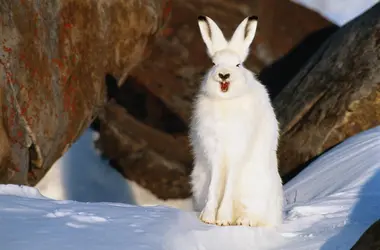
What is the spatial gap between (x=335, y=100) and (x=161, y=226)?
5.23m

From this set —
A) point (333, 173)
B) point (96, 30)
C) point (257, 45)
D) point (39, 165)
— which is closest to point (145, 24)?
point (96, 30)

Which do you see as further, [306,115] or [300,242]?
[306,115]

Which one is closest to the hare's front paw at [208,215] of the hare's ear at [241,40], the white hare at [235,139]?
the white hare at [235,139]

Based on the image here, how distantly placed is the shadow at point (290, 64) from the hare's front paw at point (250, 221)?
7.33 metres

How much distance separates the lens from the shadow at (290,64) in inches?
459

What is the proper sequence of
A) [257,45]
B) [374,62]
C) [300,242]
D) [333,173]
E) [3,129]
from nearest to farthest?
[300,242] → [333,173] → [3,129] → [374,62] → [257,45]

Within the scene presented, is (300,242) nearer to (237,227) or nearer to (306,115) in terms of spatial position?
(237,227)

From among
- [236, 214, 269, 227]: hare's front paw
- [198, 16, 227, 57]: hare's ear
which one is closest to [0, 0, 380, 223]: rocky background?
[198, 16, 227, 57]: hare's ear

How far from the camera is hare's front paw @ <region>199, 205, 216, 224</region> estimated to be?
4.21 m

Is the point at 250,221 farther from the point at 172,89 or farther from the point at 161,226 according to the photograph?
the point at 172,89

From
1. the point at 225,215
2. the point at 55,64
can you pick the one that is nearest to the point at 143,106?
the point at 55,64

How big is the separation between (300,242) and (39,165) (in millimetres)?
5801

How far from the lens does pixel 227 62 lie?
14.0 ft

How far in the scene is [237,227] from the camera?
411cm
